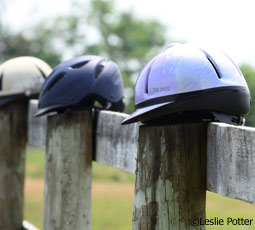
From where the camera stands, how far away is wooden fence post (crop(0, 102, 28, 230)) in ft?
13.1

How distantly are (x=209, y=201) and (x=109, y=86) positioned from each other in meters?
8.49

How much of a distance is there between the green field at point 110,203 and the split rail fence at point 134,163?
352 centimetres

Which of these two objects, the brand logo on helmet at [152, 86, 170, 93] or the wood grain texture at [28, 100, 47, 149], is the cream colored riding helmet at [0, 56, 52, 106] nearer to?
the wood grain texture at [28, 100, 47, 149]

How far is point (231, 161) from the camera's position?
188 cm

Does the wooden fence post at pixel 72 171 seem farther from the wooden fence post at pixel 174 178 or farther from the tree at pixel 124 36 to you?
the tree at pixel 124 36

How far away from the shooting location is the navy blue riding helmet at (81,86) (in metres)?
2.99

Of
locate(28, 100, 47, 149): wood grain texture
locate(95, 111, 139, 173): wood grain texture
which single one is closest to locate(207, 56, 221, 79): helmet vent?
locate(95, 111, 139, 173): wood grain texture

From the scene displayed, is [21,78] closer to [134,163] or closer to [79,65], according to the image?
[79,65]

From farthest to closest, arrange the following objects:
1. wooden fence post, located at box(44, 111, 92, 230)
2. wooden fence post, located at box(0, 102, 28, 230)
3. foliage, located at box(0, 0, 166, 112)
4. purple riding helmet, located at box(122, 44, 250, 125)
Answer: foliage, located at box(0, 0, 166, 112) → wooden fence post, located at box(0, 102, 28, 230) → wooden fence post, located at box(44, 111, 92, 230) → purple riding helmet, located at box(122, 44, 250, 125)

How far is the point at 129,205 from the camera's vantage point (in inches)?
400

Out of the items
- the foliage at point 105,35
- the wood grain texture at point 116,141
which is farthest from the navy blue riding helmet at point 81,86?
the foliage at point 105,35

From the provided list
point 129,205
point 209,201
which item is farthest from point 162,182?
point 209,201

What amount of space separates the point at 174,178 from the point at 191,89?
34cm

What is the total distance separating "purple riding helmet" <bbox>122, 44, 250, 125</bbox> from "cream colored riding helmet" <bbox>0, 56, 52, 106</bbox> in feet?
5.77
